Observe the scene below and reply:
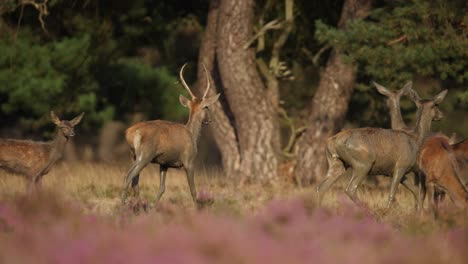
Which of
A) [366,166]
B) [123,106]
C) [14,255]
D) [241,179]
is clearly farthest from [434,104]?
[123,106]

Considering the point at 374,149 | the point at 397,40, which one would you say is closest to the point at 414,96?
the point at 374,149

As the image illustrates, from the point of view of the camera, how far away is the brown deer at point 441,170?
10652mm

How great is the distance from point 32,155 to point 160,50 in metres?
10.2

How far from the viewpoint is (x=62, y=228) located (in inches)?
286

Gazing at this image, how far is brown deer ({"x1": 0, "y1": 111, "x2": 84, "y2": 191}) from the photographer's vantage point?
479 inches

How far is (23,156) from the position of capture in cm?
1227

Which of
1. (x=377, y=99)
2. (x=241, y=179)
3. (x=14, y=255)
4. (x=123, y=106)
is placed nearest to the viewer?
(x=14, y=255)

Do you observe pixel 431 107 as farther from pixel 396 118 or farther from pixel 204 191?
pixel 204 191

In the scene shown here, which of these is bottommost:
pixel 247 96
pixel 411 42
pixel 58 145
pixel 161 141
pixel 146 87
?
pixel 146 87

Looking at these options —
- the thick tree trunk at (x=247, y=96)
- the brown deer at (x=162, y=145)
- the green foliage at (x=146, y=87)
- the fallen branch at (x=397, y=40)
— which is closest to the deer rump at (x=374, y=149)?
the brown deer at (x=162, y=145)

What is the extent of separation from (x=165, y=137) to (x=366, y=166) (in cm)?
247

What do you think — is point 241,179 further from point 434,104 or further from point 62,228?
point 62,228

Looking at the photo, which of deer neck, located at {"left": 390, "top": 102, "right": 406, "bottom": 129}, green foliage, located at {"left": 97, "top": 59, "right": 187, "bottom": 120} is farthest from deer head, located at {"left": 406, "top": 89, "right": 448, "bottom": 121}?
green foliage, located at {"left": 97, "top": 59, "right": 187, "bottom": 120}

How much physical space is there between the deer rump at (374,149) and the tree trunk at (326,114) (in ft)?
17.2
